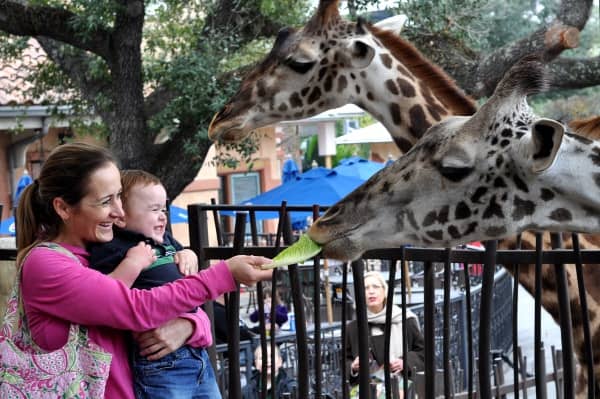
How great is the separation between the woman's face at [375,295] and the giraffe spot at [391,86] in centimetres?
167

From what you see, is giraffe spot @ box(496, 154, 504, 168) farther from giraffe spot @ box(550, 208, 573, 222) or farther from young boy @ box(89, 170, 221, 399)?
young boy @ box(89, 170, 221, 399)

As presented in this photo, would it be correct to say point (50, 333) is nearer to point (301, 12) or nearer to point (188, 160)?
point (188, 160)

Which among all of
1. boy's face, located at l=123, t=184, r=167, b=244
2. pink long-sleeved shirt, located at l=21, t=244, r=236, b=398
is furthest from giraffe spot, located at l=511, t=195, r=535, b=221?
boy's face, located at l=123, t=184, r=167, b=244

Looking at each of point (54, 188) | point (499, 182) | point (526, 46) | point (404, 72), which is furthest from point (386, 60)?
point (526, 46)

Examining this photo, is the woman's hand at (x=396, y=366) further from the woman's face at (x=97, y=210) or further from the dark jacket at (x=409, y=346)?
the woman's face at (x=97, y=210)

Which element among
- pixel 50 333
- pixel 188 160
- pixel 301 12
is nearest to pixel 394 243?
pixel 50 333

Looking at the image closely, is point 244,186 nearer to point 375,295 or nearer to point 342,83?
point 375,295

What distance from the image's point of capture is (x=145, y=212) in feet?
10.4

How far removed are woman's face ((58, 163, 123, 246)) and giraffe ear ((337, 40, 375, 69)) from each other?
2159mm

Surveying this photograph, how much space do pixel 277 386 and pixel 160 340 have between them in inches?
137

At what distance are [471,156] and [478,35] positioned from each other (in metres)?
8.39

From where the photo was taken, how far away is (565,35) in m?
7.54

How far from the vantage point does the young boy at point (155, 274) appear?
9.79ft

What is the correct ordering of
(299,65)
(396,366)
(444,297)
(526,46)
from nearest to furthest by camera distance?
(444,297) → (299,65) → (396,366) → (526,46)
